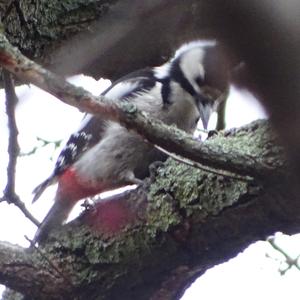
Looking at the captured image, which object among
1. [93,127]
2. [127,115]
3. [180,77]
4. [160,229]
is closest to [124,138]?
[93,127]

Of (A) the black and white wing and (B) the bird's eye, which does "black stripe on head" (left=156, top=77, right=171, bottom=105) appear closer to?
(A) the black and white wing

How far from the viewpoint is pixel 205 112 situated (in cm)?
179

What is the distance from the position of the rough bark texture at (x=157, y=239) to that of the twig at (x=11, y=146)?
4.6 inches

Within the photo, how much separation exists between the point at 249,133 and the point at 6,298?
739 millimetres

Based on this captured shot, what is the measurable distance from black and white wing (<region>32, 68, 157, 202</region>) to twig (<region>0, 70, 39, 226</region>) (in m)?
0.57

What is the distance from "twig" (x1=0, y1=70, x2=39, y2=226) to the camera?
1.15 meters

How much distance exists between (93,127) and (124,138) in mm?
151

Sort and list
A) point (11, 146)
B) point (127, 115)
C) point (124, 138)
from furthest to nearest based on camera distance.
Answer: point (124, 138), point (11, 146), point (127, 115)

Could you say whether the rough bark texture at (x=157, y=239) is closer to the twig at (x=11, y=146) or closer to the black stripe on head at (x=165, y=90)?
the twig at (x=11, y=146)

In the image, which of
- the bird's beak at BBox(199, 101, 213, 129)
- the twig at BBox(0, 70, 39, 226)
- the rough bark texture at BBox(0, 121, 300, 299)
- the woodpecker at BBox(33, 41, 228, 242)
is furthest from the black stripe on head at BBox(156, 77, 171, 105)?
the twig at BBox(0, 70, 39, 226)

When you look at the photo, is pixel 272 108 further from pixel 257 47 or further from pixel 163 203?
pixel 163 203

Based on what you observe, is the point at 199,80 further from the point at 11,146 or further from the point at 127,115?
the point at 127,115

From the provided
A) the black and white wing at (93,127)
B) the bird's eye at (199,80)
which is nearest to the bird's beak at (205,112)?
the bird's eye at (199,80)

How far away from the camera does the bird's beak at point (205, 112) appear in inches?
69.0
